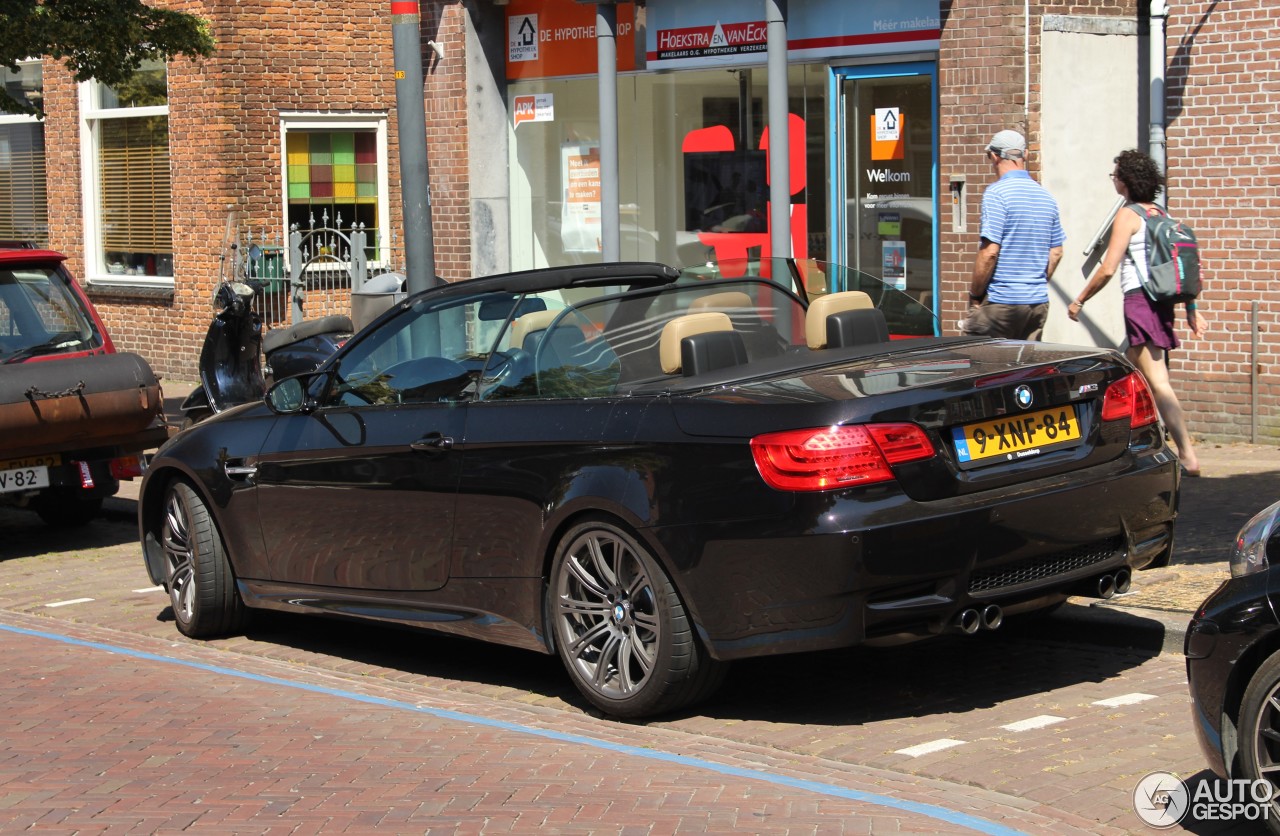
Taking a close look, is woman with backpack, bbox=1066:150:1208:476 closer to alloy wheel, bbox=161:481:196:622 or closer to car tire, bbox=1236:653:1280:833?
alloy wheel, bbox=161:481:196:622

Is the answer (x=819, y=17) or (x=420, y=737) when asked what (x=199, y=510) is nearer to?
(x=420, y=737)

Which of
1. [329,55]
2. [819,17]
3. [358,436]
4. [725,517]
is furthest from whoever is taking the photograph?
[329,55]

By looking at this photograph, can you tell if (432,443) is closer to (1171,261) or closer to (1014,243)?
(1014,243)

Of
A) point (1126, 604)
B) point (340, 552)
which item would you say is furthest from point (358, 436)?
point (1126, 604)

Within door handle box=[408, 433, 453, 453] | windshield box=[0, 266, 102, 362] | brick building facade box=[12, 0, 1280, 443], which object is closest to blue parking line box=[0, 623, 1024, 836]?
door handle box=[408, 433, 453, 453]

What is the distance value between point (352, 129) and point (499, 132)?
4780 millimetres

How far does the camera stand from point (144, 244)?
2080 centimetres

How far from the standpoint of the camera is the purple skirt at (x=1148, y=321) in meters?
10.4

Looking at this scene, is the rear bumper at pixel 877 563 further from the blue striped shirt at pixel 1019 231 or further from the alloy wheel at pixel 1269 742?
the blue striped shirt at pixel 1019 231

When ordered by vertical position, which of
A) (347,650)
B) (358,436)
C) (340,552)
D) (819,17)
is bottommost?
(347,650)

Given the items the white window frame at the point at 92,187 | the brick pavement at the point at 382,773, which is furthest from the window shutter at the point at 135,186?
the brick pavement at the point at 382,773

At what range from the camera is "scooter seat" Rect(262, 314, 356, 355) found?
1237 cm

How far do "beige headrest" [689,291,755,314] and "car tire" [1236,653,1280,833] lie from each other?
2.96 m

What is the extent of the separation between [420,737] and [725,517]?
4.50 ft
